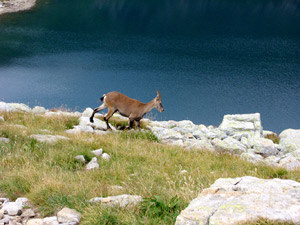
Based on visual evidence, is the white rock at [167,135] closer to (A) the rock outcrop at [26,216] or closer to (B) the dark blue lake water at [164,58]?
(A) the rock outcrop at [26,216]

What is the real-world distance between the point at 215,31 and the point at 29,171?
53.3 meters

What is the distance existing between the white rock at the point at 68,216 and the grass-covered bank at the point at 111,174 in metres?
0.11

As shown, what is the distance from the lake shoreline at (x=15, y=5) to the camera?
67.5 metres

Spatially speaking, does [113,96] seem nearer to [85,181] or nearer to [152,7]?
[85,181]

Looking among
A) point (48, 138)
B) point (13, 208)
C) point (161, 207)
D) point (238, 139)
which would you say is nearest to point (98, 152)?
point (48, 138)

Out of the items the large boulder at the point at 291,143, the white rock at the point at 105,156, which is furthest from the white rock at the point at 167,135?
the large boulder at the point at 291,143

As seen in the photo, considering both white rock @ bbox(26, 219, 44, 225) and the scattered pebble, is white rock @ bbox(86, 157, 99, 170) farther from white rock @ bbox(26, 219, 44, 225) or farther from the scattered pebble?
white rock @ bbox(26, 219, 44, 225)

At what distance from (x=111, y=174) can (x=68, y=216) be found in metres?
2.43

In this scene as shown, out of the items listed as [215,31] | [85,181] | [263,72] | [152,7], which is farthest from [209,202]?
[152,7]

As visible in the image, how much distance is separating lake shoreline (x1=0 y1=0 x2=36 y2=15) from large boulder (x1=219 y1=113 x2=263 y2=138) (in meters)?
61.4

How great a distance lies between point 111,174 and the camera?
23.8 feet

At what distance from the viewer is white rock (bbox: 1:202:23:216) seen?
17.0ft

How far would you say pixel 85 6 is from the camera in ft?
243

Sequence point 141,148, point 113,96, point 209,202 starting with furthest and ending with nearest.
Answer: point 113,96, point 141,148, point 209,202
